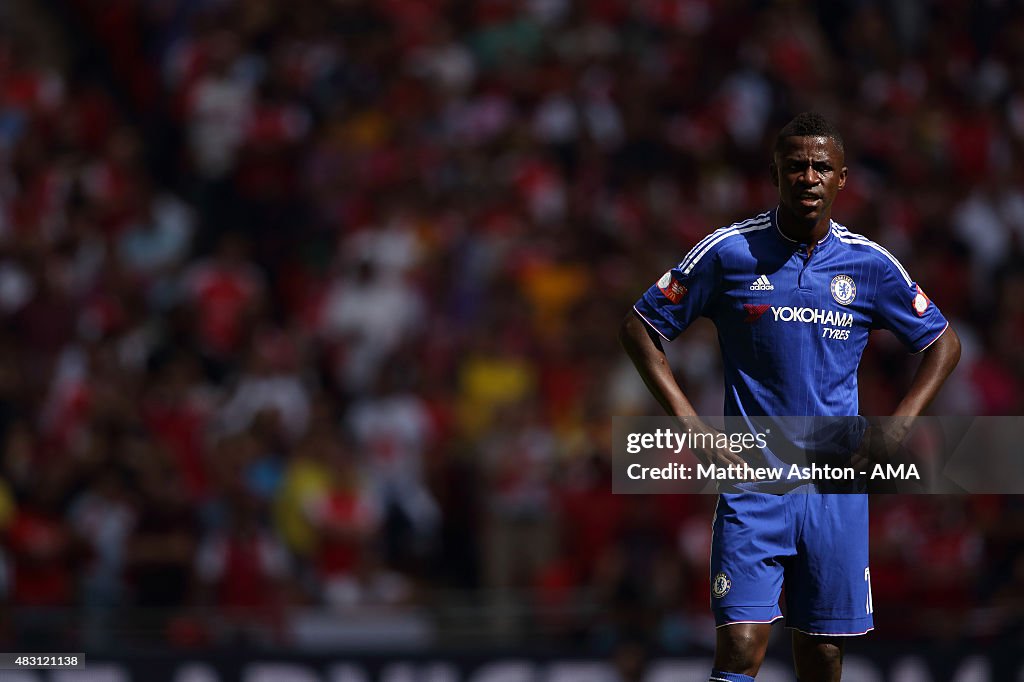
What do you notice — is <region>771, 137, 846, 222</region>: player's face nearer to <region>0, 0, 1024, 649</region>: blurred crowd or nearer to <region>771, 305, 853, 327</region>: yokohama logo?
<region>771, 305, 853, 327</region>: yokohama logo

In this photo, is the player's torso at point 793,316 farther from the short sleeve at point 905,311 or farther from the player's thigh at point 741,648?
the player's thigh at point 741,648

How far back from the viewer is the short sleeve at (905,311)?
6730 millimetres

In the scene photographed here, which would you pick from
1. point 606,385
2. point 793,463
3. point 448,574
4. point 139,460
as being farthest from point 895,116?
point 793,463

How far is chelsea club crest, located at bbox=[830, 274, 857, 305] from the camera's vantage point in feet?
21.8

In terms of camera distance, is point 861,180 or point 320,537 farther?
point 861,180

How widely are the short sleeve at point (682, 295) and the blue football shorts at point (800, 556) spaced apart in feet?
2.39

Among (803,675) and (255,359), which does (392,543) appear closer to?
(255,359)

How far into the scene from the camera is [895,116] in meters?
14.8

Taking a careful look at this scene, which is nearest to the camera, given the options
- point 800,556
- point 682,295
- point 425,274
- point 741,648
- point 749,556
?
point 741,648

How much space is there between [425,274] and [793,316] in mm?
7460

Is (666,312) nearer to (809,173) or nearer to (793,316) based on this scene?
(793,316)

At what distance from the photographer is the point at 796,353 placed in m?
6.62

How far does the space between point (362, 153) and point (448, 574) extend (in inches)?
180

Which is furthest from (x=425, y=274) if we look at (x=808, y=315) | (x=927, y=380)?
(x=927, y=380)
